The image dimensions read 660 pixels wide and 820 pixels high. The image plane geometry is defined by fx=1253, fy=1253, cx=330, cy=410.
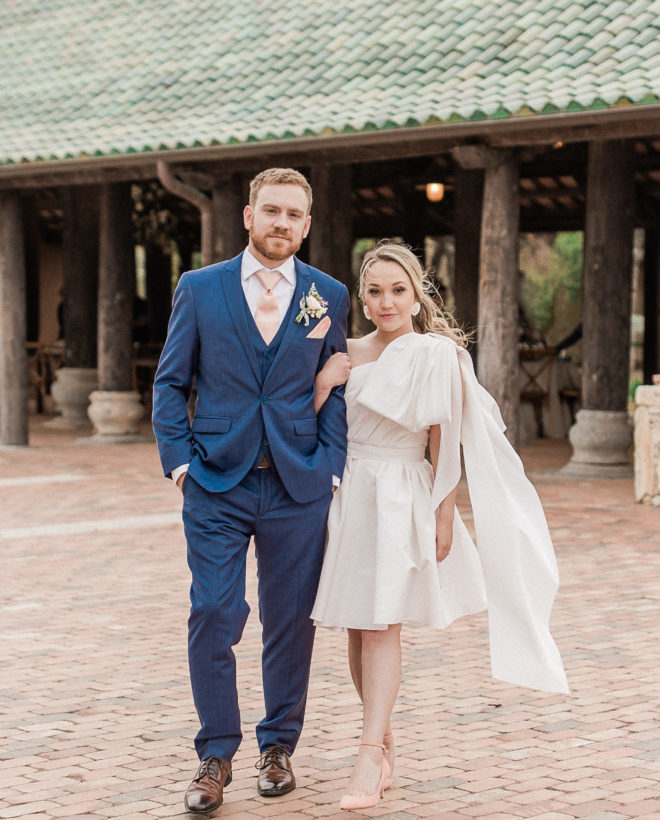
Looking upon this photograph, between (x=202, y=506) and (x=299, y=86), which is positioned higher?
(x=299, y=86)

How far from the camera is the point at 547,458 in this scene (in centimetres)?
1245

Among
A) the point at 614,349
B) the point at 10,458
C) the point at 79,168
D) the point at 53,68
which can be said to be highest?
the point at 53,68

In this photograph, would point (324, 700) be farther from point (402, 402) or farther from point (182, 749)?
point (402, 402)

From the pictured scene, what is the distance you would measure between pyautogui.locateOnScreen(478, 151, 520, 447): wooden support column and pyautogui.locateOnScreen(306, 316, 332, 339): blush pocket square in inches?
262

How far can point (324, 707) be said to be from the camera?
4438 millimetres

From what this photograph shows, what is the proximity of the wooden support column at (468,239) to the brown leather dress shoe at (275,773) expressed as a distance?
944cm

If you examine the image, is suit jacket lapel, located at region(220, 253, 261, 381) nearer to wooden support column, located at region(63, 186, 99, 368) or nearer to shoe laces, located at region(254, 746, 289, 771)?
shoe laces, located at region(254, 746, 289, 771)

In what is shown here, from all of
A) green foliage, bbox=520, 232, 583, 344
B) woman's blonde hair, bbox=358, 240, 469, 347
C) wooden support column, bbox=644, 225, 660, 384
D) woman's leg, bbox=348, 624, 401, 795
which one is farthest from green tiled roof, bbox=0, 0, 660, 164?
green foliage, bbox=520, 232, 583, 344

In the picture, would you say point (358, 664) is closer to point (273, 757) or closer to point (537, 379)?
point (273, 757)

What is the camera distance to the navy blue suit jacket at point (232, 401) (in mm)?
3480

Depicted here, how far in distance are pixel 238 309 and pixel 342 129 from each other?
676cm

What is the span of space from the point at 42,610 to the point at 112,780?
98.1 inches

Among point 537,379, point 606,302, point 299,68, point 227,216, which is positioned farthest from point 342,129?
point 537,379

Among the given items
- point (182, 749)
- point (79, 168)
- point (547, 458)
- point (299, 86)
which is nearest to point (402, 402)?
point (182, 749)
